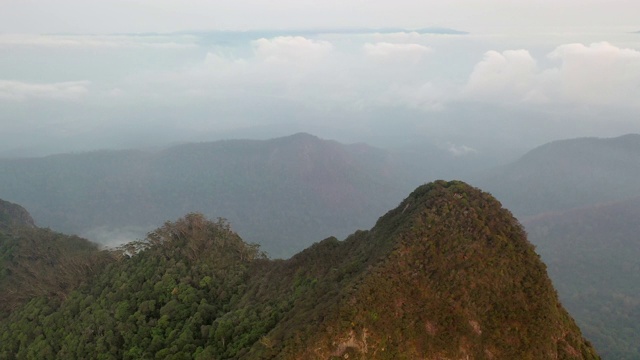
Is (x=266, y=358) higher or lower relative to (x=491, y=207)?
lower

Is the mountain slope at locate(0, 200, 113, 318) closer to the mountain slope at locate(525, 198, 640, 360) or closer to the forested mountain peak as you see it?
the forested mountain peak

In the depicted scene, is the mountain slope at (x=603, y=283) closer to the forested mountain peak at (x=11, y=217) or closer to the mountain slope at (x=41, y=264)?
the mountain slope at (x=41, y=264)

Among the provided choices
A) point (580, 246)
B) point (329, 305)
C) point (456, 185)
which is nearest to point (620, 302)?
point (580, 246)

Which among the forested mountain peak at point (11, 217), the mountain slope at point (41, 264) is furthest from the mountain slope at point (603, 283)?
the forested mountain peak at point (11, 217)

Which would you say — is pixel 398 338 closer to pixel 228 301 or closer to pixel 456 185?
pixel 456 185

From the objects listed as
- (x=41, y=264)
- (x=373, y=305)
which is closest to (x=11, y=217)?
(x=41, y=264)

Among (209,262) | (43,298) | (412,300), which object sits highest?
(412,300)

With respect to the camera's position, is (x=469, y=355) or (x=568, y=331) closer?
(x=469, y=355)
